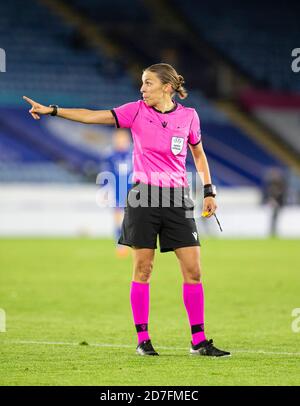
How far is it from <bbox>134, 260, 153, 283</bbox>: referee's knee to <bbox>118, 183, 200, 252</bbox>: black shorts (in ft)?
0.45

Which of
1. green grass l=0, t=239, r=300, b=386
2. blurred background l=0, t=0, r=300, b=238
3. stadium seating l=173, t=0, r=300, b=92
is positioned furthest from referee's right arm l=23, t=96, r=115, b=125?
stadium seating l=173, t=0, r=300, b=92

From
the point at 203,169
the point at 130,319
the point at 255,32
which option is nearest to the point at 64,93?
the point at 255,32

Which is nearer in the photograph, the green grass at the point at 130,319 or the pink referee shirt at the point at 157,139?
the green grass at the point at 130,319

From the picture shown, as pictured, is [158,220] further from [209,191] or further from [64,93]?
[64,93]

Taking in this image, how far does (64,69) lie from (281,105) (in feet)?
28.5

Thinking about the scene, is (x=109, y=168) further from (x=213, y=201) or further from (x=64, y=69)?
(x=64, y=69)

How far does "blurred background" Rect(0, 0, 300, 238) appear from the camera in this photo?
35906 millimetres

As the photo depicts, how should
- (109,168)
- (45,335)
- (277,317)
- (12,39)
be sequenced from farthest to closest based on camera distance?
(12,39) → (109,168) → (277,317) → (45,335)

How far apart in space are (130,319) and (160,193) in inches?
135

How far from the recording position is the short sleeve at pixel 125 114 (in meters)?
8.65

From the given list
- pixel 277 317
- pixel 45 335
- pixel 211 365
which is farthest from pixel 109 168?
pixel 211 365

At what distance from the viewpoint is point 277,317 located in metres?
12.0

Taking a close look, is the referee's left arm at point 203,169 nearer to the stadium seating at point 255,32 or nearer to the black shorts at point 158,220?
the black shorts at point 158,220

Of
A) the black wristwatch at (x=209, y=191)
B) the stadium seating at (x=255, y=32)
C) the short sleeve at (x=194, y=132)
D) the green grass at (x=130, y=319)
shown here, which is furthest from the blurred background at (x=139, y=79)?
the short sleeve at (x=194, y=132)
